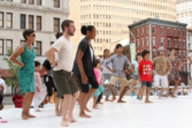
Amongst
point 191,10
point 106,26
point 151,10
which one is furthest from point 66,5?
point 191,10

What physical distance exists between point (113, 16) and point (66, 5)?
83.4 meters

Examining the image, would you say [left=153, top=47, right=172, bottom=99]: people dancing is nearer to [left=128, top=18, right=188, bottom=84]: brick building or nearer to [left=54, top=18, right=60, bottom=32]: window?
[left=54, top=18, right=60, bottom=32]: window

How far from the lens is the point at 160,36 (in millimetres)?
72688

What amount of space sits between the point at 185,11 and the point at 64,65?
172587mm

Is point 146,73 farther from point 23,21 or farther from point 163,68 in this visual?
point 23,21

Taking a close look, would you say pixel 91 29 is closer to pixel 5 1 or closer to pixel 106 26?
pixel 5 1

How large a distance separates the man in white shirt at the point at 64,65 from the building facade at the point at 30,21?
32093 mm

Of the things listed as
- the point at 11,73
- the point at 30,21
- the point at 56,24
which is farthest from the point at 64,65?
the point at 56,24

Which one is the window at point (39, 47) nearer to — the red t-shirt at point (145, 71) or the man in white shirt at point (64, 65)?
the red t-shirt at point (145, 71)

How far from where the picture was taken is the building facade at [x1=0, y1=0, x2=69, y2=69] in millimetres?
36219

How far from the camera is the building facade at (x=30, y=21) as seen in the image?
36.2 m

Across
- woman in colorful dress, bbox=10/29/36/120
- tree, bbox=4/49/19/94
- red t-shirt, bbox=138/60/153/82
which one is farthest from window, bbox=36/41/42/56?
woman in colorful dress, bbox=10/29/36/120

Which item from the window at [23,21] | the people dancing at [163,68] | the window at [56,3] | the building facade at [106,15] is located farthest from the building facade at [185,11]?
the people dancing at [163,68]

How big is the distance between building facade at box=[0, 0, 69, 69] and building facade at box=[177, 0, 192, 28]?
13569 centimetres
